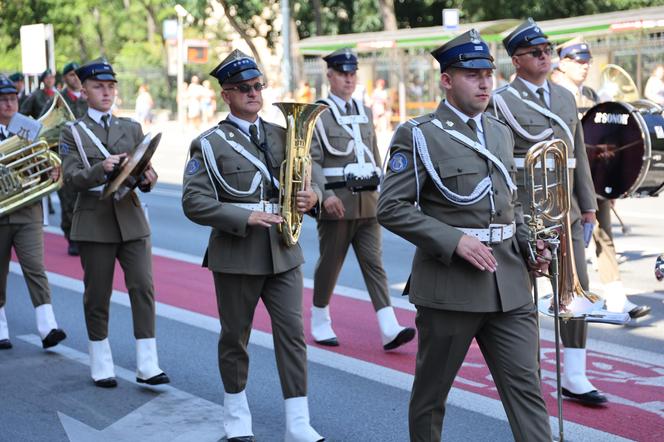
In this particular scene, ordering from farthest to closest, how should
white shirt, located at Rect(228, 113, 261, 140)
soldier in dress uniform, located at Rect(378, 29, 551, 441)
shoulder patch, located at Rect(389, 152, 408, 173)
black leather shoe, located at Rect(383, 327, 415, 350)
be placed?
black leather shoe, located at Rect(383, 327, 415, 350) → white shirt, located at Rect(228, 113, 261, 140) → shoulder patch, located at Rect(389, 152, 408, 173) → soldier in dress uniform, located at Rect(378, 29, 551, 441)

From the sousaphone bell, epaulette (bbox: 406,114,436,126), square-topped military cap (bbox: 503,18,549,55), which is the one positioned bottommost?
the sousaphone bell

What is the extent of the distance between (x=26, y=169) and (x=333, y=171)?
2.27m

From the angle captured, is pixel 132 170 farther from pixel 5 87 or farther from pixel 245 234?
pixel 5 87

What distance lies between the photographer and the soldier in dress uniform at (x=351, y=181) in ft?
25.4

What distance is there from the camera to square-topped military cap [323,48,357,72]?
7758 millimetres

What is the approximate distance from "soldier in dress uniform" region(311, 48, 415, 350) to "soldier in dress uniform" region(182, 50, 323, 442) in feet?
6.27

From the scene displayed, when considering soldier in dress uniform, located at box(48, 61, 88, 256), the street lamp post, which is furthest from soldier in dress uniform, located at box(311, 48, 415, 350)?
the street lamp post

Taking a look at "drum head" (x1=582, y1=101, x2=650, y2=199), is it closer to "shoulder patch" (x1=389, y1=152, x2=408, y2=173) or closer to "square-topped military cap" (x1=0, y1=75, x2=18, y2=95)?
"shoulder patch" (x1=389, y1=152, x2=408, y2=173)

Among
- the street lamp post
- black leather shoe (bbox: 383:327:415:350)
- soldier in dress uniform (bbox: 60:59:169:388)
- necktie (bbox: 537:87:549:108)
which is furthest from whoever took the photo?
the street lamp post

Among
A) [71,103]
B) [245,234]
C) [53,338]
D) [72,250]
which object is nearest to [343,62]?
[245,234]

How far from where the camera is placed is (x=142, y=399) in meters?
Answer: 6.78

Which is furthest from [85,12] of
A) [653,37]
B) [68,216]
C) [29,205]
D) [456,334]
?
[456,334]

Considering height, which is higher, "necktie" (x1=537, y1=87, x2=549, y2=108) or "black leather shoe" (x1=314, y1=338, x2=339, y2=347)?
"necktie" (x1=537, y1=87, x2=549, y2=108)

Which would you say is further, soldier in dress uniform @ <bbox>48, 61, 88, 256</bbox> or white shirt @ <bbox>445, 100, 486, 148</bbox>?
soldier in dress uniform @ <bbox>48, 61, 88, 256</bbox>
